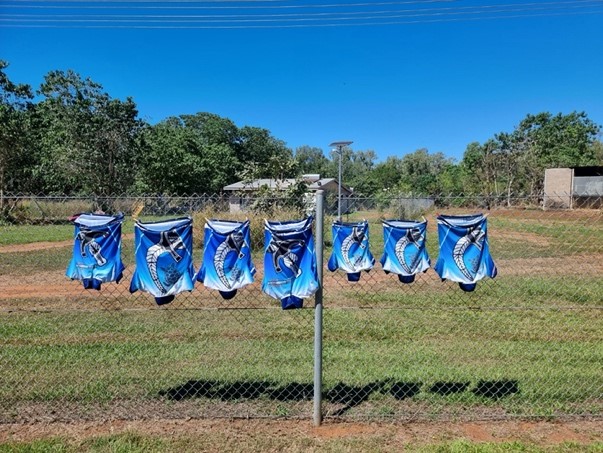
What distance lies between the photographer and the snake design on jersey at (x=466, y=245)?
11.0 feet

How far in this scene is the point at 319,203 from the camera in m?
3.04

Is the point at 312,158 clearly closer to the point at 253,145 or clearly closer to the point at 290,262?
the point at 253,145

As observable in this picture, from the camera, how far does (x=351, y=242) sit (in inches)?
137

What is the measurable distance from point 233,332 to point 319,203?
10.3 feet

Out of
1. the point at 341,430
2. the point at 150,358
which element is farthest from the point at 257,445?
the point at 150,358

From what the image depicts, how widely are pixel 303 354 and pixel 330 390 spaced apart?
0.94m

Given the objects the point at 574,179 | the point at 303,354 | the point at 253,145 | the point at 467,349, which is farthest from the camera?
the point at 253,145

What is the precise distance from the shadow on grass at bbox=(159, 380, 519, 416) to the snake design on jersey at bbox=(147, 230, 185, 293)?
1.13 m

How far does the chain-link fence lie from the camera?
3578mm

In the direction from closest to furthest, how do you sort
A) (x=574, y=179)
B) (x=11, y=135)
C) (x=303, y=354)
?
(x=303, y=354), (x=11, y=135), (x=574, y=179)

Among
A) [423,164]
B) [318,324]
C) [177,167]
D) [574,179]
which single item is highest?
[423,164]

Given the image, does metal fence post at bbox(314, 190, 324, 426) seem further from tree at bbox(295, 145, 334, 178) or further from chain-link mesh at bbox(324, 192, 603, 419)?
tree at bbox(295, 145, 334, 178)

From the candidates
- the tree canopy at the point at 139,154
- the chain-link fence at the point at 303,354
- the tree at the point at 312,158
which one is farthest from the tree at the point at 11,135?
the tree at the point at 312,158

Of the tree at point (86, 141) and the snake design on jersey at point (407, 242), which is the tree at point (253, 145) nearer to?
the tree at point (86, 141)
